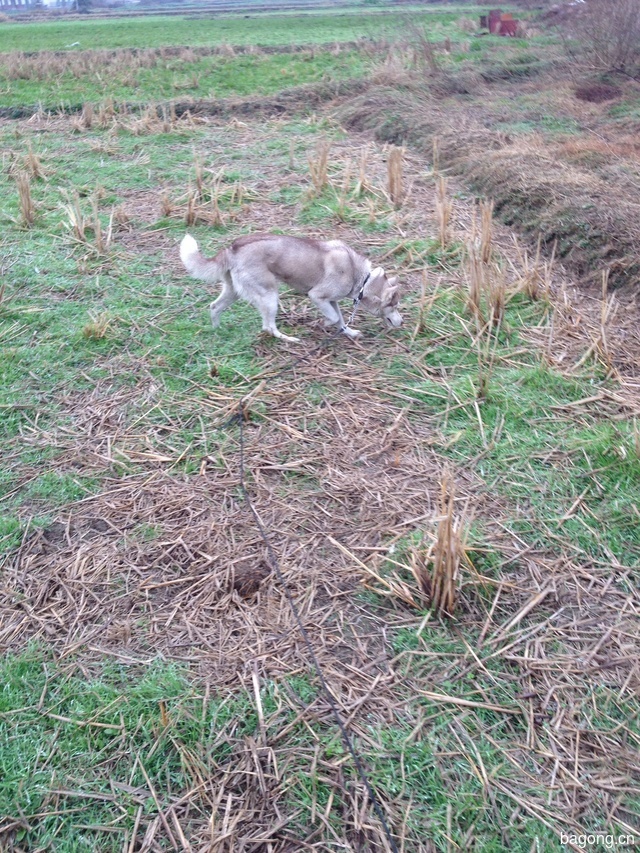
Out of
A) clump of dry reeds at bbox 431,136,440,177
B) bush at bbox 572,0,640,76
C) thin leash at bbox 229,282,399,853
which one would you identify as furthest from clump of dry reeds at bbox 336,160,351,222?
bush at bbox 572,0,640,76

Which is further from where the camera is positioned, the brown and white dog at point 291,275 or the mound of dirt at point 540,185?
the mound of dirt at point 540,185

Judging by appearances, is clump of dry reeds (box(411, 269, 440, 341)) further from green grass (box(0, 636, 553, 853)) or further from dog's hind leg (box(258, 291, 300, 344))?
green grass (box(0, 636, 553, 853))

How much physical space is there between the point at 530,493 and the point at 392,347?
220 centimetres

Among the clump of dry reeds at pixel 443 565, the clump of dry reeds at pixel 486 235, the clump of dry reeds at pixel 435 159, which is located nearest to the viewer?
the clump of dry reeds at pixel 443 565

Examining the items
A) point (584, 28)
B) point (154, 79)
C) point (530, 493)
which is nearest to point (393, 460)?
point (530, 493)

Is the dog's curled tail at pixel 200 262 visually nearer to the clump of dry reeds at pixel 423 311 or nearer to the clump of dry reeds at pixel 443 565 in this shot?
the clump of dry reeds at pixel 423 311

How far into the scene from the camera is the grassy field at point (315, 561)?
9.98ft

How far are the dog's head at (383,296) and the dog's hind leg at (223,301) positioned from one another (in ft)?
3.86

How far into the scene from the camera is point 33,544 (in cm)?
432

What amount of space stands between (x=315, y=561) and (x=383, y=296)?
2.96 metres

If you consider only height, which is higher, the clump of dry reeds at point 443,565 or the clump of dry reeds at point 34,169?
the clump of dry reeds at point 443,565

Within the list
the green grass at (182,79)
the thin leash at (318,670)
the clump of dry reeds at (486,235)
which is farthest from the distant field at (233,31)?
the thin leash at (318,670)

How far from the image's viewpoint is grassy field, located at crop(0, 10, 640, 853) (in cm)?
304

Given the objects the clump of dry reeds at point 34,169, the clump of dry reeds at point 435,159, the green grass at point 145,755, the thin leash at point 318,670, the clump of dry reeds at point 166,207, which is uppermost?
the clump of dry reeds at point 435,159
